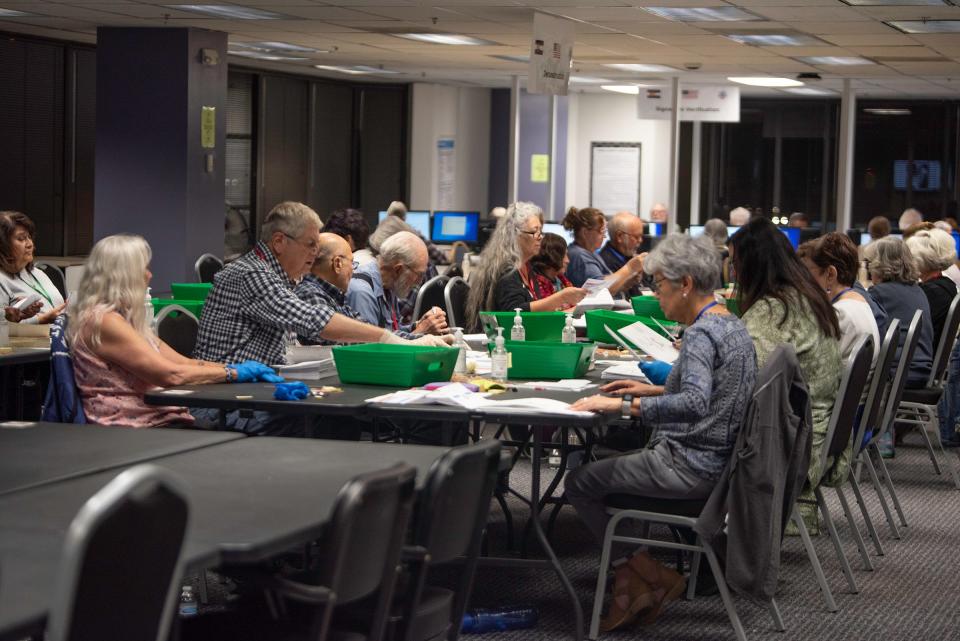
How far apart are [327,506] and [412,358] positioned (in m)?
1.79

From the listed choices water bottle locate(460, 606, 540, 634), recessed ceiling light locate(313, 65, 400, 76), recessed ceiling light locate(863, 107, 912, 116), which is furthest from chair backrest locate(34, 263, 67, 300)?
recessed ceiling light locate(863, 107, 912, 116)

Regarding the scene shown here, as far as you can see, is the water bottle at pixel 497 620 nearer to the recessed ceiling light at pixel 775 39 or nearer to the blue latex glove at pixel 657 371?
the blue latex glove at pixel 657 371

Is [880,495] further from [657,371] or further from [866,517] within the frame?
[657,371]

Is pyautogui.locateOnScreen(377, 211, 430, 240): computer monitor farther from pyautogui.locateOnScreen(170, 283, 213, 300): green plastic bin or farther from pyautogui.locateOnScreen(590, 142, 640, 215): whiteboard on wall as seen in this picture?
pyautogui.locateOnScreen(170, 283, 213, 300): green plastic bin

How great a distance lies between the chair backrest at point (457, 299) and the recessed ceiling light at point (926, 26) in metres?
4.83

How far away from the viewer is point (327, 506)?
2.59m

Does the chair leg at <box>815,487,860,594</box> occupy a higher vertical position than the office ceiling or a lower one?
lower

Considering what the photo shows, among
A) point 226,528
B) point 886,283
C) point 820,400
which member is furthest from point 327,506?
point 886,283

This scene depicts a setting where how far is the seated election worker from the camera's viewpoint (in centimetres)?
421

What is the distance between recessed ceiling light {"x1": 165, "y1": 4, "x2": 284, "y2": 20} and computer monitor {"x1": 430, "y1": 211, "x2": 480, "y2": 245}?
4659mm

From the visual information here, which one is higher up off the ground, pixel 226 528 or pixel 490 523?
pixel 226 528

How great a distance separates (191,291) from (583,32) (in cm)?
515

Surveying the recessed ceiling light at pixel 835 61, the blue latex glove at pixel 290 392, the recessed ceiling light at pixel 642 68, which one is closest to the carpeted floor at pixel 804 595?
the blue latex glove at pixel 290 392

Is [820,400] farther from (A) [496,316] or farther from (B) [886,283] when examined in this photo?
(B) [886,283]
